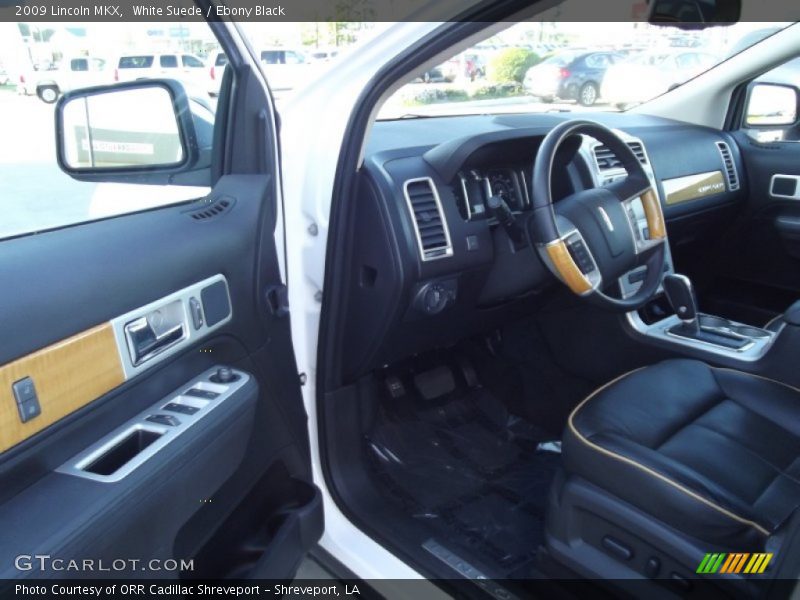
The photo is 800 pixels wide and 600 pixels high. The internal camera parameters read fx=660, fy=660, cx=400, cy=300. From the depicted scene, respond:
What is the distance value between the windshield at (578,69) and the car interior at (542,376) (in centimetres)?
17

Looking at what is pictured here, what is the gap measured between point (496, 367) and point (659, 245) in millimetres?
912

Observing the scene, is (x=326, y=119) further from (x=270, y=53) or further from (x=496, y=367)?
(x=496, y=367)

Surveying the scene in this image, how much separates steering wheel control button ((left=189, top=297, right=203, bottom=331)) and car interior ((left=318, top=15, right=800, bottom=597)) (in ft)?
1.53

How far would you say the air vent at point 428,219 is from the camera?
1.93 m

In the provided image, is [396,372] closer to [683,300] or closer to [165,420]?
[683,300]

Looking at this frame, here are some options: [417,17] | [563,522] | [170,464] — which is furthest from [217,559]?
[417,17]

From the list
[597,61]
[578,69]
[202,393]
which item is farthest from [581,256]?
[597,61]

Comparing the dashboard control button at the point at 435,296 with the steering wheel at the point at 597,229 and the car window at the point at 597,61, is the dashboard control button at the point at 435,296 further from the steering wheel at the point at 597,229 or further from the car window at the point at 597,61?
the car window at the point at 597,61

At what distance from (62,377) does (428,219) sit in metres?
1.14

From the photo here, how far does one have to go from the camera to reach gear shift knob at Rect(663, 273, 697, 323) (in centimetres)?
239

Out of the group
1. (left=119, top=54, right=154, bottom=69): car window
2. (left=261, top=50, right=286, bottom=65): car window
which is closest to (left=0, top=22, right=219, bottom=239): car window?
(left=119, top=54, right=154, bottom=69): car window

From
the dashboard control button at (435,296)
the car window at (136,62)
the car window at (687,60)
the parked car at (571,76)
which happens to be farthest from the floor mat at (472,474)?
the car window at (687,60)

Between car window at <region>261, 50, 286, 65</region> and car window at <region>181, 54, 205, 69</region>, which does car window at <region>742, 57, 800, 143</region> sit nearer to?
car window at <region>261, 50, 286, 65</region>

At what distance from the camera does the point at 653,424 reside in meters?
1.79
